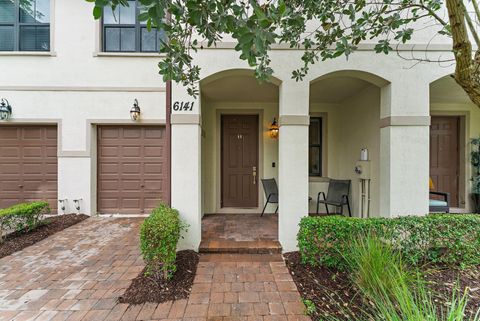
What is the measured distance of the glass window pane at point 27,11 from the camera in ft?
16.4

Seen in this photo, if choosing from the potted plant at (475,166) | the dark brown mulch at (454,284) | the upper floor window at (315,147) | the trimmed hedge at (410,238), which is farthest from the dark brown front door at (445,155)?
the dark brown mulch at (454,284)

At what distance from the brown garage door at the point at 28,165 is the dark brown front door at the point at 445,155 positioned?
8.40 meters

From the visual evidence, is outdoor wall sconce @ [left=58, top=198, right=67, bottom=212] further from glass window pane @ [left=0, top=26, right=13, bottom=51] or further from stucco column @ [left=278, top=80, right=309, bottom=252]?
stucco column @ [left=278, top=80, right=309, bottom=252]

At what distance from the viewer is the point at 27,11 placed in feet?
16.5

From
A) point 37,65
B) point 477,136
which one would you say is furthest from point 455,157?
point 37,65

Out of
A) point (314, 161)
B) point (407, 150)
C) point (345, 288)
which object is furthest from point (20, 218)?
point (407, 150)

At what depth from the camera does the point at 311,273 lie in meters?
2.66

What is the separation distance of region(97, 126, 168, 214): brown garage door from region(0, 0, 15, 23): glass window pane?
3.28 m

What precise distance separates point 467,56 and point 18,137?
7.60 metres

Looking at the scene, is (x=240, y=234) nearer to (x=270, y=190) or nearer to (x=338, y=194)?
(x=270, y=190)

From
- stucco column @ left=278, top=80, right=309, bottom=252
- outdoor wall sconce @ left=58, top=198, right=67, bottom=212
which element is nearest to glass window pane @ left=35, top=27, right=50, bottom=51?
outdoor wall sconce @ left=58, top=198, right=67, bottom=212

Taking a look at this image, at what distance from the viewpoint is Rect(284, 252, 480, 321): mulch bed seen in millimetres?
2021

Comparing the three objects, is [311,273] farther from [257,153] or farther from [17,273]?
[17,273]

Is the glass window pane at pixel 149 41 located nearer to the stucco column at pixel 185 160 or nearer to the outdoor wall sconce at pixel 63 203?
the stucco column at pixel 185 160
